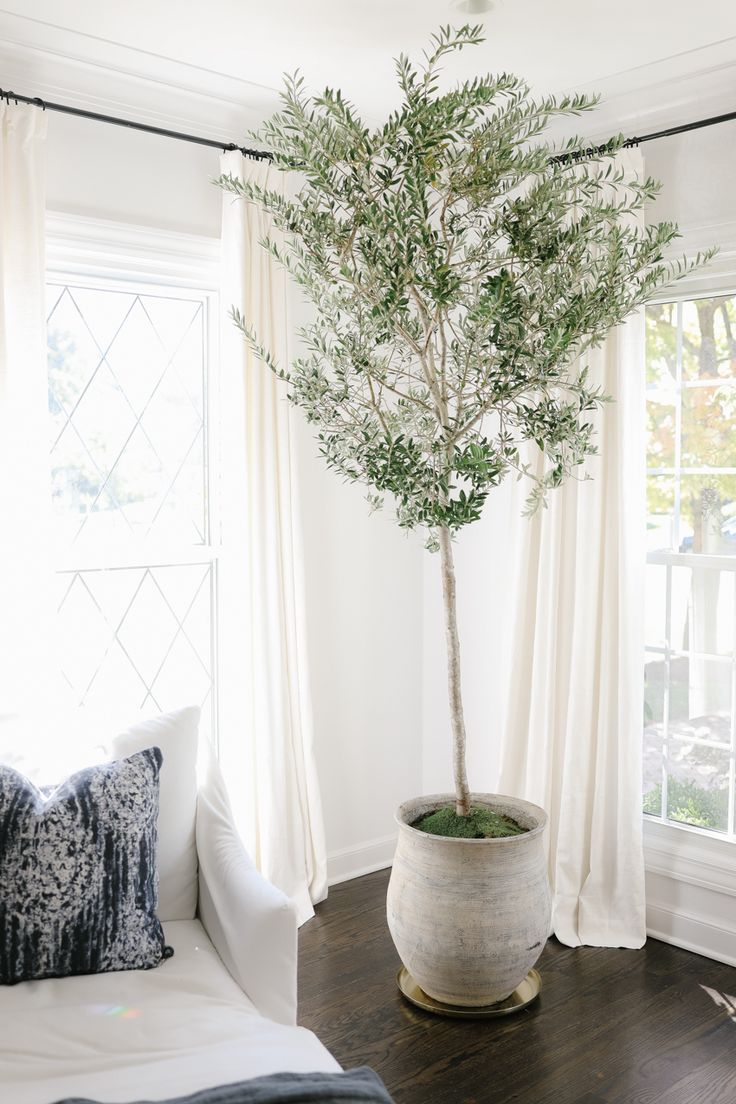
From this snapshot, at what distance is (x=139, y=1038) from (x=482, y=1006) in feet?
4.30

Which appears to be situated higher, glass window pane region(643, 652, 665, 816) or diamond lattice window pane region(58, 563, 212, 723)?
diamond lattice window pane region(58, 563, 212, 723)

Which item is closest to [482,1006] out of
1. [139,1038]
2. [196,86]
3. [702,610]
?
[139,1038]

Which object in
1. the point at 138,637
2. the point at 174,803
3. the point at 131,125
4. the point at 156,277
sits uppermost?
the point at 131,125

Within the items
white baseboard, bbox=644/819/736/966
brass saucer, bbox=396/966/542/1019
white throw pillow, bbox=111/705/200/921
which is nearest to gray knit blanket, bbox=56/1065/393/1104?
white throw pillow, bbox=111/705/200/921

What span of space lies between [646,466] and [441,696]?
4.39ft

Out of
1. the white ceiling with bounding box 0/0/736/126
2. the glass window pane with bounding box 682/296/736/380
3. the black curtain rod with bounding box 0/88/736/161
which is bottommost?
the glass window pane with bounding box 682/296/736/380

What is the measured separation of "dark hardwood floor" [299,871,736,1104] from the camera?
252 centimetres

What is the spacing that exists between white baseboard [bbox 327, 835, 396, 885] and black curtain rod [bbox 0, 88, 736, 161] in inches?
104

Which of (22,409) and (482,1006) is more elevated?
(22,409)

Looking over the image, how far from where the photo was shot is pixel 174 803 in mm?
2426

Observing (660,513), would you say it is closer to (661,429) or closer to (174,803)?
(661,429)

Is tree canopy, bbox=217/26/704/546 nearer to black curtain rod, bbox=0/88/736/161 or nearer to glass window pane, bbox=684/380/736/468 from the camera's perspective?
black curtain rod, bbox=0/88/736/161

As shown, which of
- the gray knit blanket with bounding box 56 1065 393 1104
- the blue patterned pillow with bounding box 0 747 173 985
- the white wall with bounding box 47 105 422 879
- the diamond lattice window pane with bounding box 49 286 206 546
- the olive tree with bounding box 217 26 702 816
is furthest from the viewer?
the white wall with bounding box 47 105 422 879

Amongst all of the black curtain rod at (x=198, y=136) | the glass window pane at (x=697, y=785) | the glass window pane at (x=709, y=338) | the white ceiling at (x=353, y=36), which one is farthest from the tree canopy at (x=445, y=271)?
the glass window pane at (x=697, y=785)
